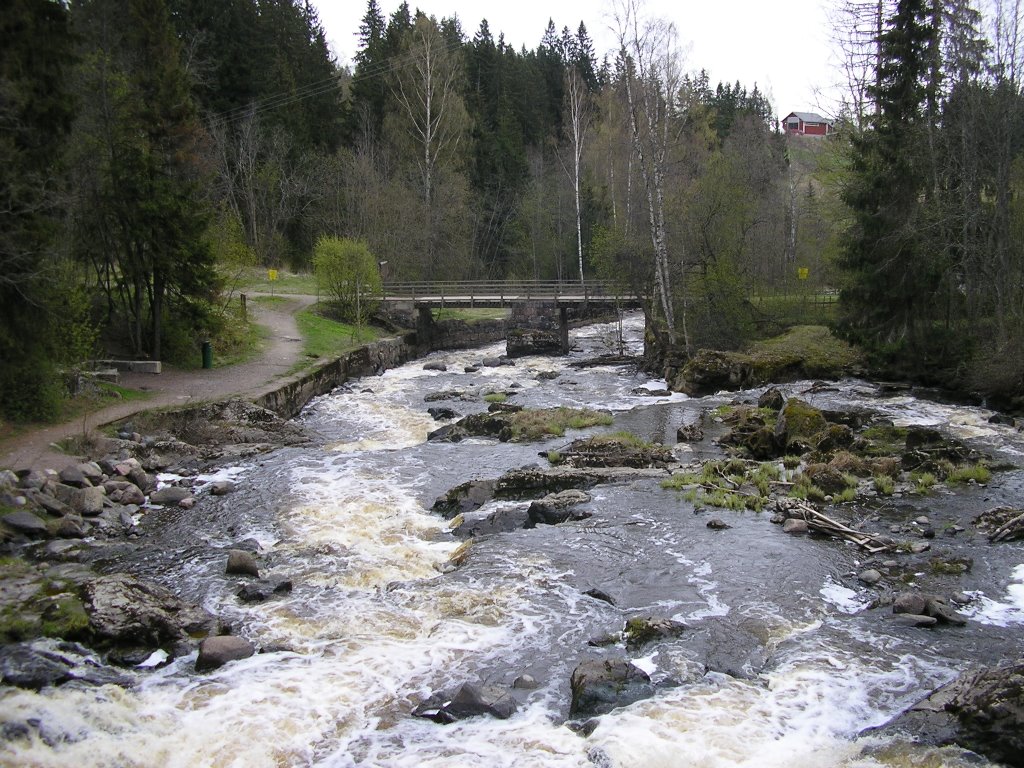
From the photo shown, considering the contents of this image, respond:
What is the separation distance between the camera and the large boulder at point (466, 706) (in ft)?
24.9

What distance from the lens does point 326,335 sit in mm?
34781

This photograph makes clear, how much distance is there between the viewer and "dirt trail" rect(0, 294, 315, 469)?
15.0 meters

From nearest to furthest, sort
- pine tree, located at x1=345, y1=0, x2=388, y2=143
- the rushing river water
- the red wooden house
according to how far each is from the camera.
Answer: the rushing river water
pine tree, located at x1=345, y1=0, x2=388, y2=143
the red wooden house

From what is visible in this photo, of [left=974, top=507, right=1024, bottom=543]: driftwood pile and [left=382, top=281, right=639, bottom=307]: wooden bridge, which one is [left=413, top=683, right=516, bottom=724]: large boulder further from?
[left=382, top=281, right=639, bottom=307]: wooden bridge

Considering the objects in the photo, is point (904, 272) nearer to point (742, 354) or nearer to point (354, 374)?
point (742, 354)

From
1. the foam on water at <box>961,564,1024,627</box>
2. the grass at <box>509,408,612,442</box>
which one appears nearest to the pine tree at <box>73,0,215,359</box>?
the grass at <box>509,408,612,442</box>

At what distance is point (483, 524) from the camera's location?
43.9 feet

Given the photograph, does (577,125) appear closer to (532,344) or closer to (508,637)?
(532,344)

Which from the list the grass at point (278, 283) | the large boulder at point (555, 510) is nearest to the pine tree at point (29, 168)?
the large boulder at point (555, 510)

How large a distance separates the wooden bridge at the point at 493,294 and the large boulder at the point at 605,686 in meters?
33.0

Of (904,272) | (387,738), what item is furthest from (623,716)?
(904,272)

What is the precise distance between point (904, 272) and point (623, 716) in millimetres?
23344

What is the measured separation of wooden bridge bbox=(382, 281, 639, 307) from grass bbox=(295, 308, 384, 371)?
14.6ft

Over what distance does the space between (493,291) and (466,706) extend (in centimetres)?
3940
